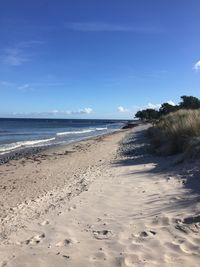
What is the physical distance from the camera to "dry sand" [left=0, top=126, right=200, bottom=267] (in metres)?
4.64

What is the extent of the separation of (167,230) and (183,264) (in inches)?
42.5

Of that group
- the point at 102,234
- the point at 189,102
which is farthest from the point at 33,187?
the point at 189,102

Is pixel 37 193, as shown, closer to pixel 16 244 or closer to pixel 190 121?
pixel 16 244

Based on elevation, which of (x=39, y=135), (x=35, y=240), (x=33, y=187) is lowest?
(x=39, y=135)

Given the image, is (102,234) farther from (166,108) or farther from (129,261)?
(166,108)

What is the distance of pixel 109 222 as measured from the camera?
5.99 metres

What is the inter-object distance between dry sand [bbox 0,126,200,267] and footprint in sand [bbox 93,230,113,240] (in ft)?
0.05

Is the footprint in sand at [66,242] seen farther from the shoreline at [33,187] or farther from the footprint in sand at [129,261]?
the shoreline at [33,187]

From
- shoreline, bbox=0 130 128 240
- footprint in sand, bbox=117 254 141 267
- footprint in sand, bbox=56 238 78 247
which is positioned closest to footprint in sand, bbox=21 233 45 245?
footprint in sand, bbox=56 238 78 247

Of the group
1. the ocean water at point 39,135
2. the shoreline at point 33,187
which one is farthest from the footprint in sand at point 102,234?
the ocean water at point 39,135

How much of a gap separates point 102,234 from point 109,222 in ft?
1.80

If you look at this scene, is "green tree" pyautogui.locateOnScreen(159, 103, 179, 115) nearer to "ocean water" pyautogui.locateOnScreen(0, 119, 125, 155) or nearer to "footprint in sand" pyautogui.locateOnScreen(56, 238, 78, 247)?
"ocean water" pyautogui.locateOnScreen(0, 119, 125, 155)

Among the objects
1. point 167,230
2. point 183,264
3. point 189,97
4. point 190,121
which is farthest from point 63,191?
point 189,97

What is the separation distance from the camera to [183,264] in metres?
4.19
